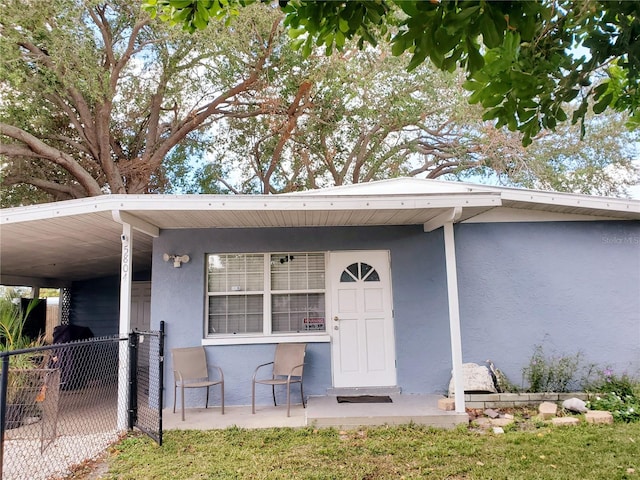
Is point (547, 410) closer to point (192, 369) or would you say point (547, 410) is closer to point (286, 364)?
point (286, 364)

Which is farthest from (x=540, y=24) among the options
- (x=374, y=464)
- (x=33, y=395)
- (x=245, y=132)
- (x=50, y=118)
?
(x=245, y=132)

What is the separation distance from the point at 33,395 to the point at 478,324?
5612 millimetres

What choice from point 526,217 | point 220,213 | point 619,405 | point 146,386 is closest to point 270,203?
point 220,213

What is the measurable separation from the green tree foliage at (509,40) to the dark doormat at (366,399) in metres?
4.10

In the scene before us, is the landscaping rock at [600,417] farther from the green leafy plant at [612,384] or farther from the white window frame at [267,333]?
the white window frame at [267,333]

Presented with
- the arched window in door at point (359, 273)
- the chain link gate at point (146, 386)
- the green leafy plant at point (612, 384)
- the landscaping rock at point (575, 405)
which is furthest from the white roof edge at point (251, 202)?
the green leafy plant at point (612, 384)

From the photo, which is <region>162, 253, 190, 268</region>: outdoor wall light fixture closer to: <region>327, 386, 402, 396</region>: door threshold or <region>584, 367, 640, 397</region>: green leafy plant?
<region>327, 386, 402, 396</region>: door threshold

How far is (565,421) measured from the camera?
5.09 m

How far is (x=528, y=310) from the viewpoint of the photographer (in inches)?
252

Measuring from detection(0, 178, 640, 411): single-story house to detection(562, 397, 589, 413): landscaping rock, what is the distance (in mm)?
793

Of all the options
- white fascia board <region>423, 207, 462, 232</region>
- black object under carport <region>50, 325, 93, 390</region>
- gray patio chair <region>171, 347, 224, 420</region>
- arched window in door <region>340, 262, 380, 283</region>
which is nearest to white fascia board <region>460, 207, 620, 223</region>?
white fascia board <region>423, 207, 462, 232</region>

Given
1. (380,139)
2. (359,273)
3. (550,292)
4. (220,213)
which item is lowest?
(550,292)

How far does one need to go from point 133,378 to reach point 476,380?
13.6ft

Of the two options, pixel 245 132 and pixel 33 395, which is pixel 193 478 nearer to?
pixel 33 395
